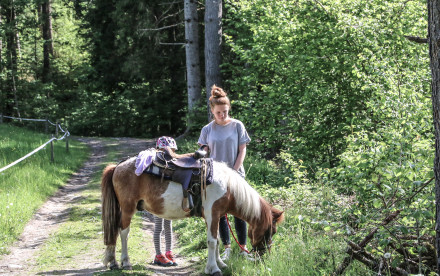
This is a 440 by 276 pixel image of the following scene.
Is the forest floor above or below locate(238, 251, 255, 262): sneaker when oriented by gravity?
below

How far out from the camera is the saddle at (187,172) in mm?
4785

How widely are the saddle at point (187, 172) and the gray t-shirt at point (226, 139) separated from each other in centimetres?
41

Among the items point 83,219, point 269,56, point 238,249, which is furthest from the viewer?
point 269,56

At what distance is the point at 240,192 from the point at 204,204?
1.38 ft

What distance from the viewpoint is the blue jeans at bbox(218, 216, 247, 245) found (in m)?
5.28

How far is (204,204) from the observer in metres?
4.87

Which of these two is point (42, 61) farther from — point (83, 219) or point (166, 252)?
point (166, 252)

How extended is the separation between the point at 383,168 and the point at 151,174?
2.41 m

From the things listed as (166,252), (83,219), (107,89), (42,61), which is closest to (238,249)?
(166,252)

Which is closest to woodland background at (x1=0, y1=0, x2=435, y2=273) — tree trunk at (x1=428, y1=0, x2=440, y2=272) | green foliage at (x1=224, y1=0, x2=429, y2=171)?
green foliage at (x1=224, y1=0, x2=429, y2=171)

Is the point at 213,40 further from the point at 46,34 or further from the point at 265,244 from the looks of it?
the point at 46,34

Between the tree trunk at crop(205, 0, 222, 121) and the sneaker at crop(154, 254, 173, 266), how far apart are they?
27.1ft

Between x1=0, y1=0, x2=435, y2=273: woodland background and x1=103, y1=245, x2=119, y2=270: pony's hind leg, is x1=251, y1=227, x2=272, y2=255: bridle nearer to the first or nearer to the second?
x1=0, y1=0, x2=435, y2=273: woodland background

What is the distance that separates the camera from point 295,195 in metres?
6.57
